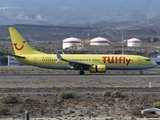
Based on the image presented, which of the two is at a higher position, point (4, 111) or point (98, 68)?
point (98, 68)

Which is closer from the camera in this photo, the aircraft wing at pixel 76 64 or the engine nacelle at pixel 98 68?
the engine nacelle at pixel 98 68

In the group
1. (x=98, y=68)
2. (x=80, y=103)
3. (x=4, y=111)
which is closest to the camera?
(x=4, y=111)

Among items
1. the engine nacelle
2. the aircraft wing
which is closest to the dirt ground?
the engine nacelle

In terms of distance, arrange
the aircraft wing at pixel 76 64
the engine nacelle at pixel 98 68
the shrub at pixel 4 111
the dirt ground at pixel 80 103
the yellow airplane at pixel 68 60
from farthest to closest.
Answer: the yellow airplane at pixel 68 60
the aircraft wing at pixel 76 64
the engine nacelle at pixel 98 68
the shrub at pixel 4 111
the dirt ground at pixel 80 103

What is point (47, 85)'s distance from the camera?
5062cm

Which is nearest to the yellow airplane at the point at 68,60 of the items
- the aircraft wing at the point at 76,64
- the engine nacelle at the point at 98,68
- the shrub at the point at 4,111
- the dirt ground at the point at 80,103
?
the aircraft wing at the point at 76,64

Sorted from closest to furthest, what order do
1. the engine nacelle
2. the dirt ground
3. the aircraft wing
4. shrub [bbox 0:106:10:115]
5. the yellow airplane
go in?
the dirt ground, shrub [bbox 0:106:10:115], the engine nacelle, the aircraft wing, the yellow airplane

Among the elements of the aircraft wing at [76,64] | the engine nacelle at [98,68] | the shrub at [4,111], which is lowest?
the shrub at [4,111]

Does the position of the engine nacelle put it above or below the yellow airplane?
below

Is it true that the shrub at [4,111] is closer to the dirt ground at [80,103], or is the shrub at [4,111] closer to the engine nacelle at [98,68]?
the dirt ground at [80,103]

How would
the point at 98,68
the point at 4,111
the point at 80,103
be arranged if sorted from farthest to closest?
1. the point at 98,68
2. the point at 80,103
3. the point at 4,111

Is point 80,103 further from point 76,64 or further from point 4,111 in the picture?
point 76,64

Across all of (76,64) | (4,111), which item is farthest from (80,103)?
(76,64)

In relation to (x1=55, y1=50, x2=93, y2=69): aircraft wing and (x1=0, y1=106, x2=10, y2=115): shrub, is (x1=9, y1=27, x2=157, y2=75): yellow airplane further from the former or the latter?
(x1=0, y1=106, x2=10, y2=115): shrub
